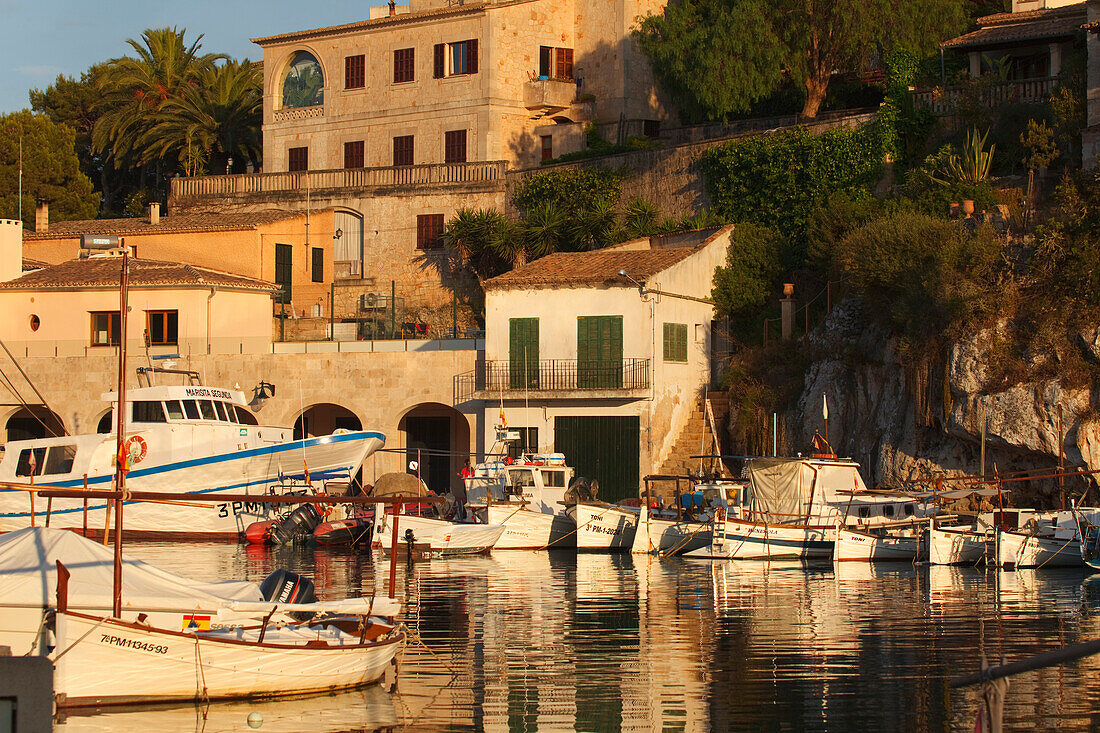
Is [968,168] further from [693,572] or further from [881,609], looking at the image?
[881,609]

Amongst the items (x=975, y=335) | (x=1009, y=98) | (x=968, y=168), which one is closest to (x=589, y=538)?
(x=975, y=335)

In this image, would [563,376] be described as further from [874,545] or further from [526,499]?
[874,545]

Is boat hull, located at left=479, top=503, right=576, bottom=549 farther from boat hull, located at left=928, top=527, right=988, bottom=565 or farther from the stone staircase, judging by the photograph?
boat hull, located at left=928, top=527, right=988, bottom=565

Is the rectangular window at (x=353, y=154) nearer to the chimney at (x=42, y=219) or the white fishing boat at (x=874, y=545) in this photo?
the chimney at (x=42, y=219)

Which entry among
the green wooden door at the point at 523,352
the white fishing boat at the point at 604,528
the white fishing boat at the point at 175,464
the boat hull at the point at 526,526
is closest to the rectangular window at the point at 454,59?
the green wooden door at the point at 523,352

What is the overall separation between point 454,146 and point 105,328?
1380 centimetres

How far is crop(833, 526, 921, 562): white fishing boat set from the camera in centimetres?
2969

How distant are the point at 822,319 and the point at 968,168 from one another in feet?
18.5

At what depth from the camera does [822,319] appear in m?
38.7

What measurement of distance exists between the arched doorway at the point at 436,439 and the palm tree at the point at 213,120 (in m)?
16.5

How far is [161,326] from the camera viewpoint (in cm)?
4256

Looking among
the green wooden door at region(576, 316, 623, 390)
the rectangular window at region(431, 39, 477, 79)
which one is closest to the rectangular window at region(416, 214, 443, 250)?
the rectangular window at region(431, 39, 477, 79)

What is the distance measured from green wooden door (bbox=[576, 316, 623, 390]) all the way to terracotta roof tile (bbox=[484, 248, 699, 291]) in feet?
3.59

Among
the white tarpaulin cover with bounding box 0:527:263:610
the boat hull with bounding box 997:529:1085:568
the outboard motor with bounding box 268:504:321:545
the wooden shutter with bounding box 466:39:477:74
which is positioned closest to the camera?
the white tarpaulin cover with bounding box 0:527:263:610
